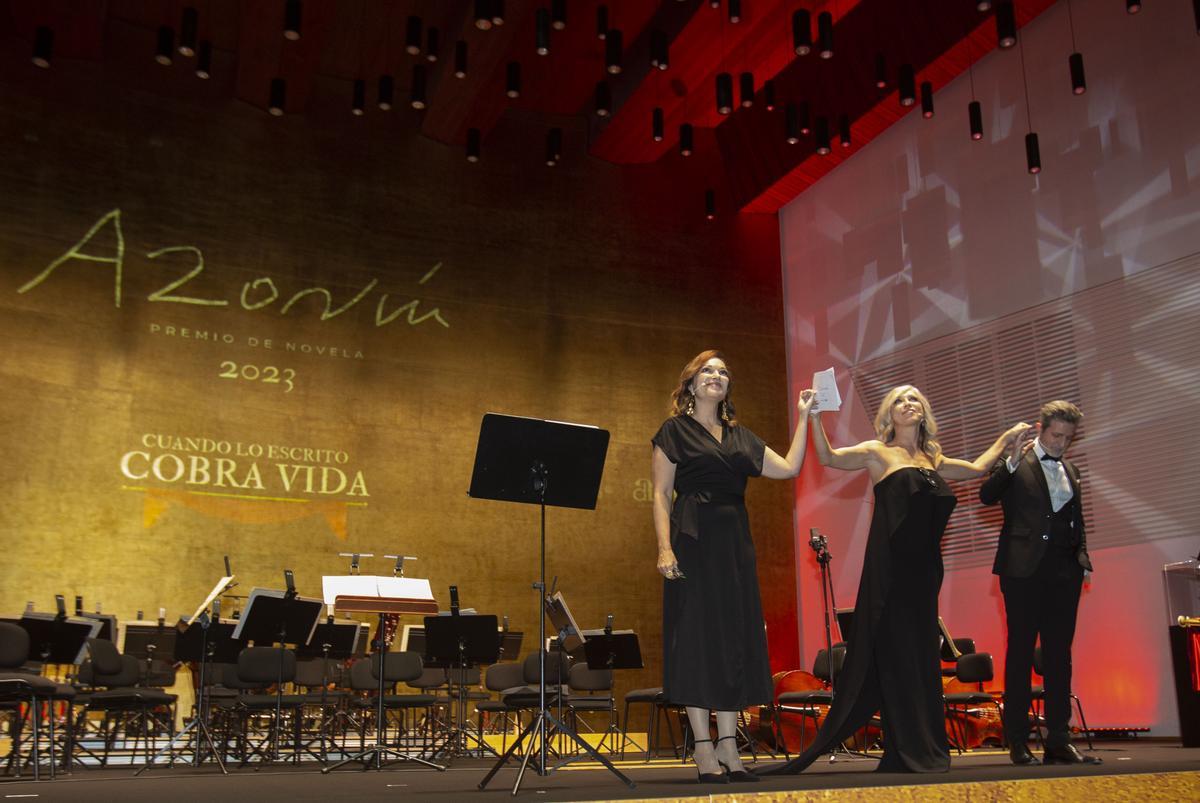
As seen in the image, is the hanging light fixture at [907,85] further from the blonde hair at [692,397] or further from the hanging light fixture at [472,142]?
the blonde hair at [692,397]

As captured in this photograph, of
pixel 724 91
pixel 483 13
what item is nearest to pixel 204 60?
pixel 483 13

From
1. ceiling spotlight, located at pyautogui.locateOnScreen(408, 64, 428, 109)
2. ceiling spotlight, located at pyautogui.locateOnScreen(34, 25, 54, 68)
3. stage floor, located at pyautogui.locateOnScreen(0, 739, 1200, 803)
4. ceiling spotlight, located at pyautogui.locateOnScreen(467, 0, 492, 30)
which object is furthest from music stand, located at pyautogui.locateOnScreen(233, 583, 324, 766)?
ceiling spotlight, located at pyautogui.locateOnScreen(34, 25, 54, 68)

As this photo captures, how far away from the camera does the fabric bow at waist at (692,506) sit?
3.65 m

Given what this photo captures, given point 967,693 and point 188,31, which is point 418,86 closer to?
point 188,31

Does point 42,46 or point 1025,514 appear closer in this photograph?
point 1025,514

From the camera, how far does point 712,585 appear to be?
3604 mm

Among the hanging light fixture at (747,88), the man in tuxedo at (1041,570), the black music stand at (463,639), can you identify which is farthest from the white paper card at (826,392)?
the hanging light fixture at (747,88)

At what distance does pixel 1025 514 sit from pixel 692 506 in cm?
160

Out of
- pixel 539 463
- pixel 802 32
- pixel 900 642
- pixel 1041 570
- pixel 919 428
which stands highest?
pixel 802 32

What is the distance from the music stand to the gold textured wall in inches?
114

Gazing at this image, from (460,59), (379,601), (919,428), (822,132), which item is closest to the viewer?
(919,428)

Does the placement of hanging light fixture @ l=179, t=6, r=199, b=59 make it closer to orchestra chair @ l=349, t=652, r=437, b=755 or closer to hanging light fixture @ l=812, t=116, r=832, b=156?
orchestra chair @ l=349, t=652, r=437, b=755

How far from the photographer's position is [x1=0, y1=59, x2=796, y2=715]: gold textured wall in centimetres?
923

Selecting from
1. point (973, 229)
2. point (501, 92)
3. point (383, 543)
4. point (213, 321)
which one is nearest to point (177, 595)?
point (383, 543)
